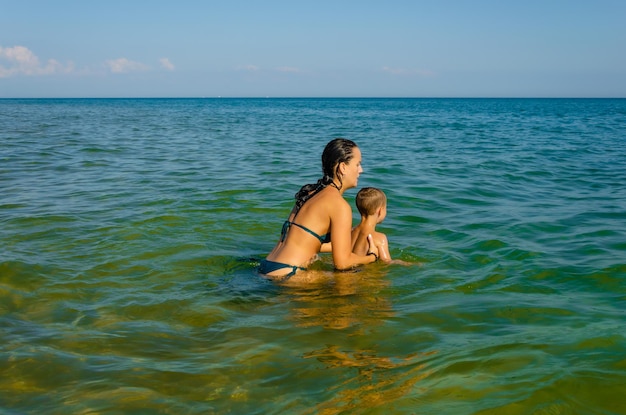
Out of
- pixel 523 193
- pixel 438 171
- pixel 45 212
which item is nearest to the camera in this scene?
pixel 45 212

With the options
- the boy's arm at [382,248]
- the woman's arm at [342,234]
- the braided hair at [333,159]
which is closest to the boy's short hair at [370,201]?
the boy's arm at [382,248]

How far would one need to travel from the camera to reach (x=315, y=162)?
51.7 feet

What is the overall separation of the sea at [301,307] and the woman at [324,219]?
22 cm

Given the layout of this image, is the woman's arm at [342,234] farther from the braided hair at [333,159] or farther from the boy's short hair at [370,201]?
the boy's short hair at [370,201]

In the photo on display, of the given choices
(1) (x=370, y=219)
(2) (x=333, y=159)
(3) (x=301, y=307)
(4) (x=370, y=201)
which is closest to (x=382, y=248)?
(1) (x=370, y=219)

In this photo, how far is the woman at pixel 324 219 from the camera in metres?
5.39

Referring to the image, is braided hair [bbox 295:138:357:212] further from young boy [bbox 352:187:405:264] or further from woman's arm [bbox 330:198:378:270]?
young boy [bbox 352:187:405:264]

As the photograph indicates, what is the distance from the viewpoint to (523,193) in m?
10.9

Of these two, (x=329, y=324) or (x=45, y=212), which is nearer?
(x=329, y=324)

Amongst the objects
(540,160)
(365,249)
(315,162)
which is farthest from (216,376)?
(540,160)

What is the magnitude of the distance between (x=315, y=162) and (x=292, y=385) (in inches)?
485

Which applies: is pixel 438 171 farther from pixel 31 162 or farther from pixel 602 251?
pixel 31 162

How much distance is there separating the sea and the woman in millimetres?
224

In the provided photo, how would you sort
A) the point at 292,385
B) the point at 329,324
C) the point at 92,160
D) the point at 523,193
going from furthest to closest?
the point at 92,160, the point at 523,193, the point at 329,324, the point at 292,385
